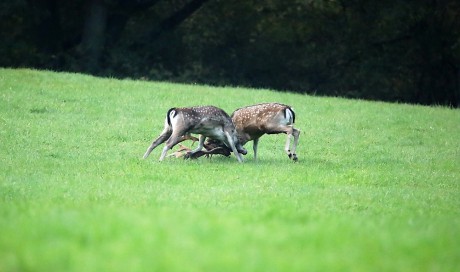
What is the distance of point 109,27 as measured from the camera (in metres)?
34.4

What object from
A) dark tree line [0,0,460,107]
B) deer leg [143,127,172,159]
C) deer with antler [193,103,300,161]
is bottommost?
dark tree line [0,0,460,107]

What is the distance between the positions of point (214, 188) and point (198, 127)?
8.47 ft

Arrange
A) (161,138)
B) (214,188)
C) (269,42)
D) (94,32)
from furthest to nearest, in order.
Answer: (269,42) < (94,32) < (161,138) < (214,188)

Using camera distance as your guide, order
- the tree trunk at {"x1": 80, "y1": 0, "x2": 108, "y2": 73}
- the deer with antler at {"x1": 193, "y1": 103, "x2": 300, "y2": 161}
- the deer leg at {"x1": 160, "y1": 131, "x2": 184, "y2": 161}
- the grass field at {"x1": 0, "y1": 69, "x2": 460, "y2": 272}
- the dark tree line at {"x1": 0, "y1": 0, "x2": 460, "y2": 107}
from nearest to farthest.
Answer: the grass field at {"x1": 0, "y1": 69, "x2": 460, "y2": 272} < the deer leg at {"x1": 160, "y1": 131, "x2": 184, "y2": 161} < the deer with antler at {"x1": 193, "y1": 103, "x2": 300, "y2": 161} < the tree trunk at {"x1": 80, "y1": 0, "x2": 108, "y2": 73} < the dark tree line at {"x1": 0, "y1": 0, "x2": 460, "y2": 107}

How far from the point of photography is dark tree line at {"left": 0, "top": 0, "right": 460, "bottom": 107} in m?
32.9

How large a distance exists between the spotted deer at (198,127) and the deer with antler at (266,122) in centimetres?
35

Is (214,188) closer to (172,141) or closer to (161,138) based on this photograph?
(172,141)

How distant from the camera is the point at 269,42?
35.0m

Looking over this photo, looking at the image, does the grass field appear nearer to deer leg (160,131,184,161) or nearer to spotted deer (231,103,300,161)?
deer leg (160,131,184,161)

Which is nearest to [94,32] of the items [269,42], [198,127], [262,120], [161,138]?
[269,42]

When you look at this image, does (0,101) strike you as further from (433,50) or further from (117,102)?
(433,50)

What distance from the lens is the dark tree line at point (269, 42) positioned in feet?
108

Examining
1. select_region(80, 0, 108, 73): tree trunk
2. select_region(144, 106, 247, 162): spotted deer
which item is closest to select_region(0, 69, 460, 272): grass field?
select_region(144, 106, 247, 162): spotted deer

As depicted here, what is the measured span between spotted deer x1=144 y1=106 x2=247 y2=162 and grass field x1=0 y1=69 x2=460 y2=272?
1.01 feet
